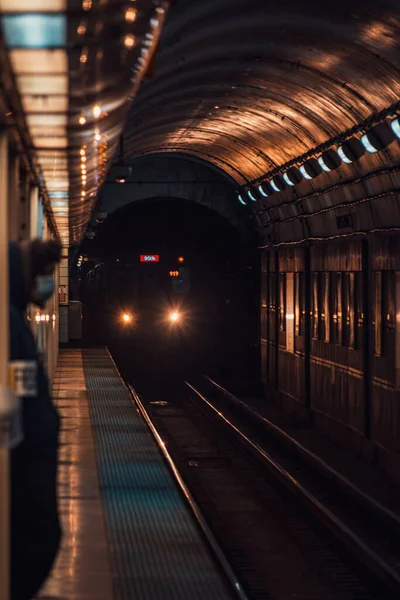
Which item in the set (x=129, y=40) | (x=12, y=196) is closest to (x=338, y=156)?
(x=12, y=196)

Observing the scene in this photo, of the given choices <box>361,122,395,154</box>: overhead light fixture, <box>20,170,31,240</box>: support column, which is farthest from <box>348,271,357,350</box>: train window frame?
<box>20,170,31,240</box>: support column

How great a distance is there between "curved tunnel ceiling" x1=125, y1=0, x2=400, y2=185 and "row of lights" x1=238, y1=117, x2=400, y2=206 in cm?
29

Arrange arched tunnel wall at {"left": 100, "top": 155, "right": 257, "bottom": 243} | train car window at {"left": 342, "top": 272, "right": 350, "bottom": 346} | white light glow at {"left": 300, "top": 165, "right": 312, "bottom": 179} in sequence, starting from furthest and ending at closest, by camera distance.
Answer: arched tunnel wall at {"left": 100, "top": 155, "right": 257, "bottom": 243}
white light glow at {"left": 300, "top": 165, "right": 312, "bottom": 179}
train car window at {"left": 342, "top": 272, "right": 350, "bottom": 346}

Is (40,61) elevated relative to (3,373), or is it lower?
elevated

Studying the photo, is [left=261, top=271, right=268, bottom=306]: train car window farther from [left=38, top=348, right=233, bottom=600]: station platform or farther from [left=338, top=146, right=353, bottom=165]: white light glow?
[left=38, top=348, right=233, bottom=600]: station platform

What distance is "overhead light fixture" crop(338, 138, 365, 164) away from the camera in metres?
15.8

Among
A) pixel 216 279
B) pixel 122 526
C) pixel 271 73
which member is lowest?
pixel 122 526

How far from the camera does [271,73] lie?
15203mm

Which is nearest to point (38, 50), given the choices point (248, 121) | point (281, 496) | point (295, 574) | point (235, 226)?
point (295, 574)

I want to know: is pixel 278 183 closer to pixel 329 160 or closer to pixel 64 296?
pixel 329 160

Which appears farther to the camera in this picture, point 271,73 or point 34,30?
point 271,73

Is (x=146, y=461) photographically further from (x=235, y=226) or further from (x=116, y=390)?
(x=235, y=226)

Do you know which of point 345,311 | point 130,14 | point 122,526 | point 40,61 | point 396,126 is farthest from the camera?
point 345,311

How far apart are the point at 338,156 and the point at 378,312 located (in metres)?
2.63
